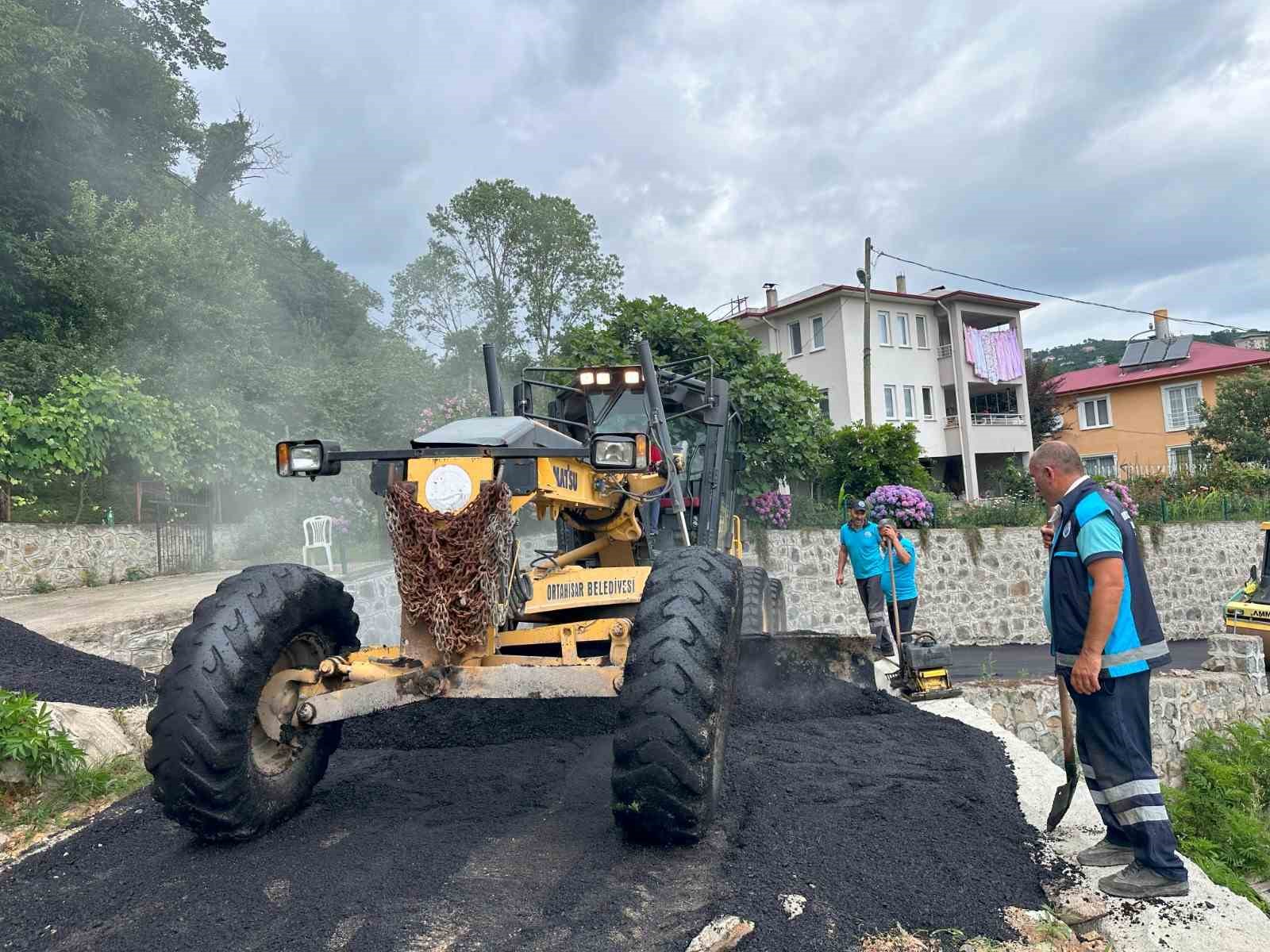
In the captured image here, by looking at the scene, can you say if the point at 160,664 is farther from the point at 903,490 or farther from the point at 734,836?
the point at 903,490

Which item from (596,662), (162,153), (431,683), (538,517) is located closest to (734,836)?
(596,662)

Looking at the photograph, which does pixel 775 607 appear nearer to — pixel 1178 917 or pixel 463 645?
pixel 463 645

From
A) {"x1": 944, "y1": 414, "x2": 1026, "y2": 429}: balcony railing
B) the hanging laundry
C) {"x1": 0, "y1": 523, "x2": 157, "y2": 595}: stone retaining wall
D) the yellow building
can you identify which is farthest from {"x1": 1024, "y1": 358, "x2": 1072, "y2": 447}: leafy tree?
{"x1": 0, "y1": 523, "x2": 157, "y2": 595}: stone retaining wall

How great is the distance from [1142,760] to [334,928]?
111 inches

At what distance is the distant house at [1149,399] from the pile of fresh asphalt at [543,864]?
30.9 meters

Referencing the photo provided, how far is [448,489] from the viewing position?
3574mm

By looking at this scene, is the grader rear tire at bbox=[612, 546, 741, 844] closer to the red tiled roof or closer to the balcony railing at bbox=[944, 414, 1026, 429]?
the balcony railing at bbox=[944, 414, 1026, 429]

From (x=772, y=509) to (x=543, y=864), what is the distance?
10693mm

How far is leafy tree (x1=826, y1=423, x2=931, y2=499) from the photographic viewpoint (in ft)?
50.4

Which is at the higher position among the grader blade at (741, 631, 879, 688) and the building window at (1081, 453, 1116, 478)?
the building window at (1081, 453, 1116, 478)

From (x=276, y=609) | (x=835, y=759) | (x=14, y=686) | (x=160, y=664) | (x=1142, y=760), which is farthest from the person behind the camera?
(x=160, y=664)

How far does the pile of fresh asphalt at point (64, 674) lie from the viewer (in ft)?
19.6

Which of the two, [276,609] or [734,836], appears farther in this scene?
[276,609]

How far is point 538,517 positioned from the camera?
417cm
